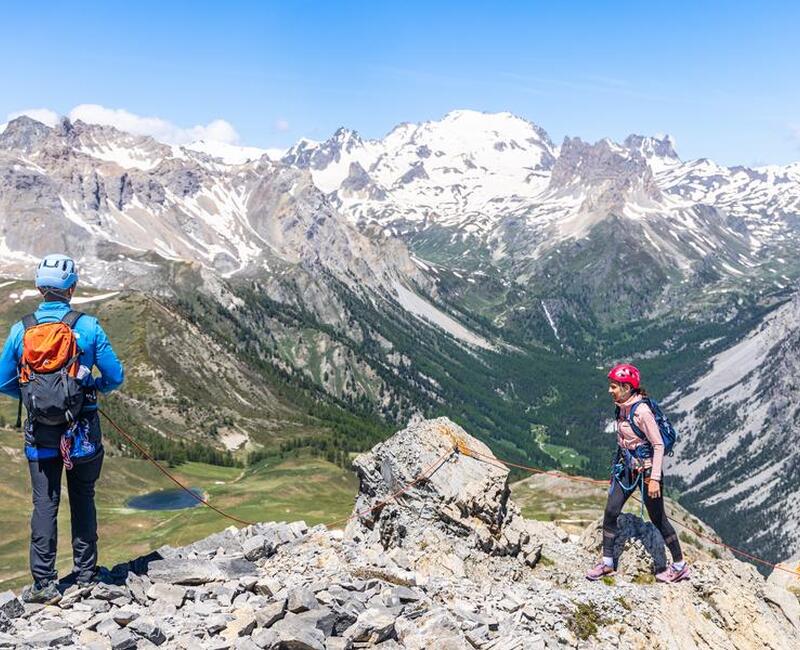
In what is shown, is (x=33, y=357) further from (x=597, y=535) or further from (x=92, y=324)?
(x=597, y=535)

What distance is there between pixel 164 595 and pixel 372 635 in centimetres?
667

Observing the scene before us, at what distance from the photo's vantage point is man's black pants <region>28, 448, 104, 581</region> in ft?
66.4

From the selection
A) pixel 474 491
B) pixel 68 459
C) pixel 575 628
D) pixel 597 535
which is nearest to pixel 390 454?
pixel 474 491

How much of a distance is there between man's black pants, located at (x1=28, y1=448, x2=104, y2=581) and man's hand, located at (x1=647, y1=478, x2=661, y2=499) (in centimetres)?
1734

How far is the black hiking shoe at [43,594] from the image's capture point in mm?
20250

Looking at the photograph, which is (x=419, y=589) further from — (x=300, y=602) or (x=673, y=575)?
(x=673, y=575)

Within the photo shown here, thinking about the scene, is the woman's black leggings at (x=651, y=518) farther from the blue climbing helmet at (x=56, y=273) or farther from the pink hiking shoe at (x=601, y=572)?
the blue climbing helmet at (x=56, y=273)

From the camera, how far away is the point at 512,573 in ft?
94.3

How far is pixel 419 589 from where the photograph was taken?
2272 cm

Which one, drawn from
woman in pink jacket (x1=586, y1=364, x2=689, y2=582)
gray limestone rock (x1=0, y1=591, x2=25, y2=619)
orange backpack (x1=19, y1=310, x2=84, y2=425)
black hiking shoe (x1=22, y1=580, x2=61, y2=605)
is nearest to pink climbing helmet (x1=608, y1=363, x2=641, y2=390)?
woman in pink jacket (x1=586, y1=364, x2=689, y2=582)

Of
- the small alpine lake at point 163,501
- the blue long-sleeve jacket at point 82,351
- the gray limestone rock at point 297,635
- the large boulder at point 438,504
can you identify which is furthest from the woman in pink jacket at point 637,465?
the small alpine lake at point 163,501

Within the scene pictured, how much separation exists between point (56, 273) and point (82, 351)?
92.9 inches

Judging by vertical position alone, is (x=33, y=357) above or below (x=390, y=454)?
above

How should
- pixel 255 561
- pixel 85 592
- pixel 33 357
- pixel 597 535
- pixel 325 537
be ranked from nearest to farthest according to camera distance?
pixel 33 357, pixel 85 592, pixel 255 561, pixel 325 537, pixel 597 535
